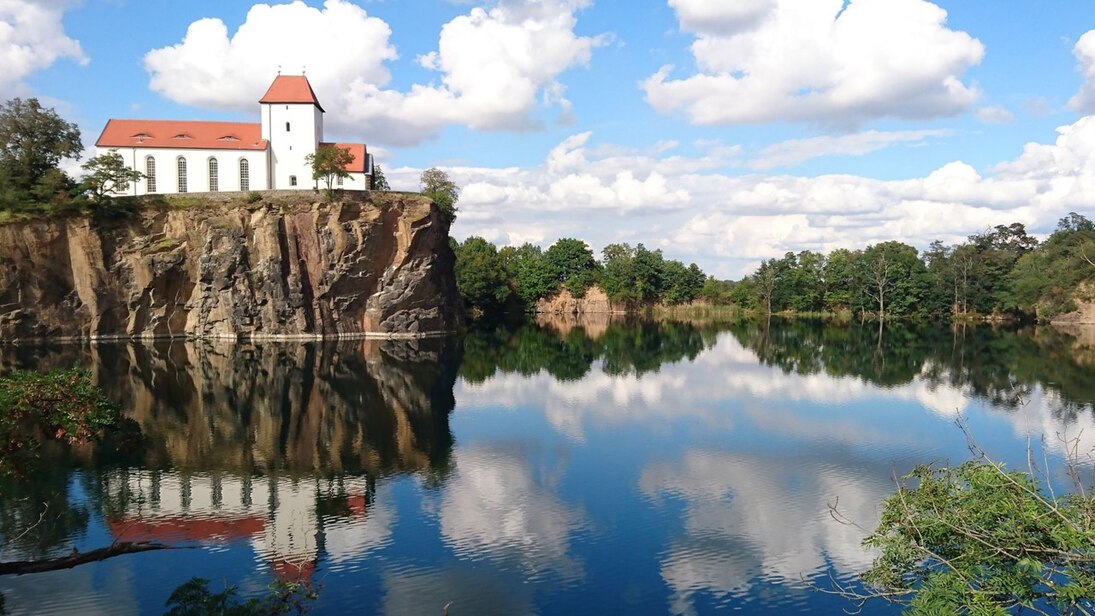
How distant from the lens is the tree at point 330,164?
188 ft

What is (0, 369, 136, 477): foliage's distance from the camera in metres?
9.20

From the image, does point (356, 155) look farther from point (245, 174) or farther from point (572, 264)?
point (572, 264)

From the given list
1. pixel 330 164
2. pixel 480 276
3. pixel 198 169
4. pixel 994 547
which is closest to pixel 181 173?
pixel 198 169

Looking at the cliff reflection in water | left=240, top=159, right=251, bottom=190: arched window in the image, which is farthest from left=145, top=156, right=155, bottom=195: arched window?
the cliff reflection in water

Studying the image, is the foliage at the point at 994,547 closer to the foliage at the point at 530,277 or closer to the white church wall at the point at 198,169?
the white church wall at the point at 198,169

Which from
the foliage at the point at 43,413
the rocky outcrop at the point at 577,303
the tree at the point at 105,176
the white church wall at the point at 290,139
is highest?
the white church wall at the point at 290,139

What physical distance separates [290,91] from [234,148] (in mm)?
6248

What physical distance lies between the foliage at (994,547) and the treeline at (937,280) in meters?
86.2

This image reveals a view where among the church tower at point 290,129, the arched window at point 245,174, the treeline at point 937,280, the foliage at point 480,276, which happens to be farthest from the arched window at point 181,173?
the treeline at point 937,280

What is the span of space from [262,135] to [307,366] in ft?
86.8

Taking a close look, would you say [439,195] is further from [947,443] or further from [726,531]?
[726,531]

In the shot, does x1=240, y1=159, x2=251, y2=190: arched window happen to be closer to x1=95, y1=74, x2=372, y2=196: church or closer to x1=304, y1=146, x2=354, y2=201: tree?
x1=95, y1=74, x2=372, y2=196: church

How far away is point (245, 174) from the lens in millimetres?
62062

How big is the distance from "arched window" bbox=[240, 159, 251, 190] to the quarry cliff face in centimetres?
451
